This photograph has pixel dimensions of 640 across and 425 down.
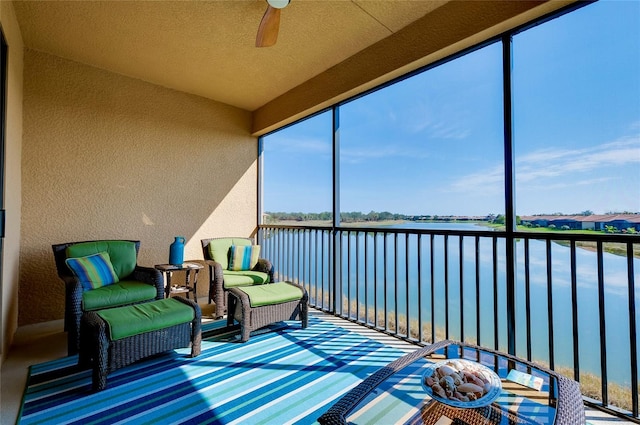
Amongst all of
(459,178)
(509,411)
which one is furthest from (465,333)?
(459,178)

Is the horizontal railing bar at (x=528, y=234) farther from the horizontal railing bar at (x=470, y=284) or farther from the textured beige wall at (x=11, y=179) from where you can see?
the textured beige wall at (x=11, y=179)

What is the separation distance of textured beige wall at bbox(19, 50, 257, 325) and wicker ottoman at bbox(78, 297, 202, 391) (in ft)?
5.49

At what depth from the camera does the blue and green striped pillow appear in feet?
9.09

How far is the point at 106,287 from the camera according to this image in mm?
2867

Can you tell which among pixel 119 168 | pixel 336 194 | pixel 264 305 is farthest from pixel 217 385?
pixel 119 168

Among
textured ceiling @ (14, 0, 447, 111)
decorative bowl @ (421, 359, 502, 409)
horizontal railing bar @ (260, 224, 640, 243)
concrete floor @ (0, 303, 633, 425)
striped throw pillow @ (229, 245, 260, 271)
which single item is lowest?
concrete floor @ (0, 303, 633, 425)

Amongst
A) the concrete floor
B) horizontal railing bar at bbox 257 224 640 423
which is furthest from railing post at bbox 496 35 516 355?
the concrete floor

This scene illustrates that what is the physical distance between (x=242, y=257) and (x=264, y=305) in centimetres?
113

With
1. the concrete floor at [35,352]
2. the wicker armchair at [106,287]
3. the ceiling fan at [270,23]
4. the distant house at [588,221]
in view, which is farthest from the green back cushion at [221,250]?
the distant house at [588,221]

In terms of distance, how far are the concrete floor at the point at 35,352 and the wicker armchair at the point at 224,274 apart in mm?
325

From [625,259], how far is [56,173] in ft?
16.4

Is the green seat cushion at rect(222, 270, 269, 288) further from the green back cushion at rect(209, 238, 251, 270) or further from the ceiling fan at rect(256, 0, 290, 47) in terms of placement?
the ceiling fan at rect(256, 0, 290, 47)

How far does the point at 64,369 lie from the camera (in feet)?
7.53

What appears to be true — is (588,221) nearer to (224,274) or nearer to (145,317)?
(145,317)
